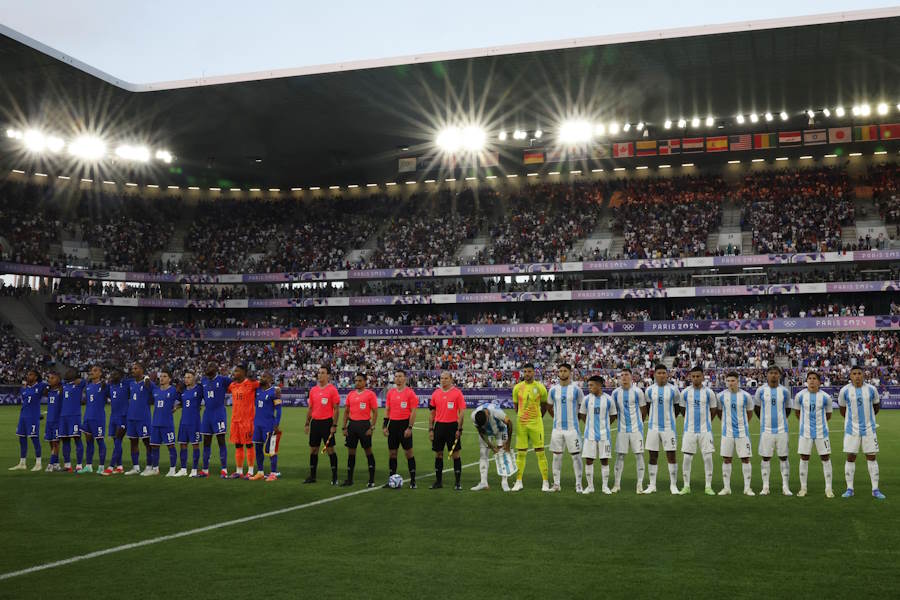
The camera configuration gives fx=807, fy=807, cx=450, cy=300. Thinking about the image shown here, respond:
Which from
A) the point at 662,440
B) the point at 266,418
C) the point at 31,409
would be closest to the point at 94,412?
the point at 31,409

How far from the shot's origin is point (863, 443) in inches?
532

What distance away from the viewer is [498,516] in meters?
11.8

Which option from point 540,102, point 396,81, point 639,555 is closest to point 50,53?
point 396,81

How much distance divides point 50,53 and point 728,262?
39039 mm

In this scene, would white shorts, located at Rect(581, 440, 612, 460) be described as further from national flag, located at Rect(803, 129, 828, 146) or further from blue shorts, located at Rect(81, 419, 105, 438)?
national flag, located at Rect(803, 129, 828, 146)

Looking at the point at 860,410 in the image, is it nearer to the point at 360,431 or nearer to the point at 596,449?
the point at 596,449

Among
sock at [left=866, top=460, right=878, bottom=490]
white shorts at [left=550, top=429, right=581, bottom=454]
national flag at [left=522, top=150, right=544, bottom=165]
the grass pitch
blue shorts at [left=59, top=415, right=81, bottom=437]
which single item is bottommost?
the grass pitch

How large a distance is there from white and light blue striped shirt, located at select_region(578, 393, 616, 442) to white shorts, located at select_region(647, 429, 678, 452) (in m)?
0.75

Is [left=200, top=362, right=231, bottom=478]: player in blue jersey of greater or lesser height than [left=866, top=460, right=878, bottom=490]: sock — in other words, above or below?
above

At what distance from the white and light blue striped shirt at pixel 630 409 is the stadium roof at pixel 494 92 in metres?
24.9

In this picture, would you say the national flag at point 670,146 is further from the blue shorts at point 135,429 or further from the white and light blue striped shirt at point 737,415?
the blue shorts at point 135,429

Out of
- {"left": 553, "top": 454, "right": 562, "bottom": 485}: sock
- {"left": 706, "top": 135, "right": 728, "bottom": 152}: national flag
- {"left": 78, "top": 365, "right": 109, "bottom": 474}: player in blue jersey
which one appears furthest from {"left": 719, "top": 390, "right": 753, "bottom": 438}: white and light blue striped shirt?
{"left": 706, "top": 135, "right": 728, "bottom": 152}: national flag

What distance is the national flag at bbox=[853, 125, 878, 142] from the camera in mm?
48219

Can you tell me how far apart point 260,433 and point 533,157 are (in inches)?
1603
